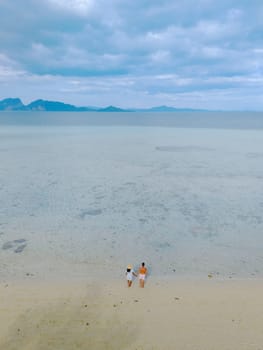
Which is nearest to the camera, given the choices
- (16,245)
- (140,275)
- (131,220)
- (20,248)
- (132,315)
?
(132,315)

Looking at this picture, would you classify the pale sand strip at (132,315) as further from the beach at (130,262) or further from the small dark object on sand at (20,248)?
the small dark object on sand at (20,248)

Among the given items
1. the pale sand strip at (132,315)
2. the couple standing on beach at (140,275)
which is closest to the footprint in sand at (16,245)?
the pale sand strip at (132,315)

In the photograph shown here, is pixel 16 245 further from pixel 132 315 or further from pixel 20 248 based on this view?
pixel 132 315

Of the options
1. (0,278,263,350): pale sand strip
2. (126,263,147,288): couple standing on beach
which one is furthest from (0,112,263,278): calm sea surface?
(126,263,147,288): couple standing on beach

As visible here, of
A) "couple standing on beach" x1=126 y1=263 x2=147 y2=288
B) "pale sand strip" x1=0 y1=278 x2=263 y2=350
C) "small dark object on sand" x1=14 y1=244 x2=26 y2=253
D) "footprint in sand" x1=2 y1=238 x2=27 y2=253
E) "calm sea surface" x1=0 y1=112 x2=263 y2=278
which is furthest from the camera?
"footprint in sand" x1=2 y1=238 x2=27 y2=253

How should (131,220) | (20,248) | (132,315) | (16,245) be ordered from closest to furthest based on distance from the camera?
1. (132,315)
2. (20,248)
3. (16,245)
4. (131,220)

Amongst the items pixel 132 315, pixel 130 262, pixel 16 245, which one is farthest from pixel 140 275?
pixel 16 245

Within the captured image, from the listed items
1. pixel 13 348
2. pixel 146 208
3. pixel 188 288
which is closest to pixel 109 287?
pixel 188 288

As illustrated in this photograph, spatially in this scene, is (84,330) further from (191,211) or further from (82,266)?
(191,211)

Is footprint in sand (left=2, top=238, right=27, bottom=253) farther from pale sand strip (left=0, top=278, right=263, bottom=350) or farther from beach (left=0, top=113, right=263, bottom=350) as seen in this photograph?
pale sand strip (left=0, top=278, right=263, bottom=350)
